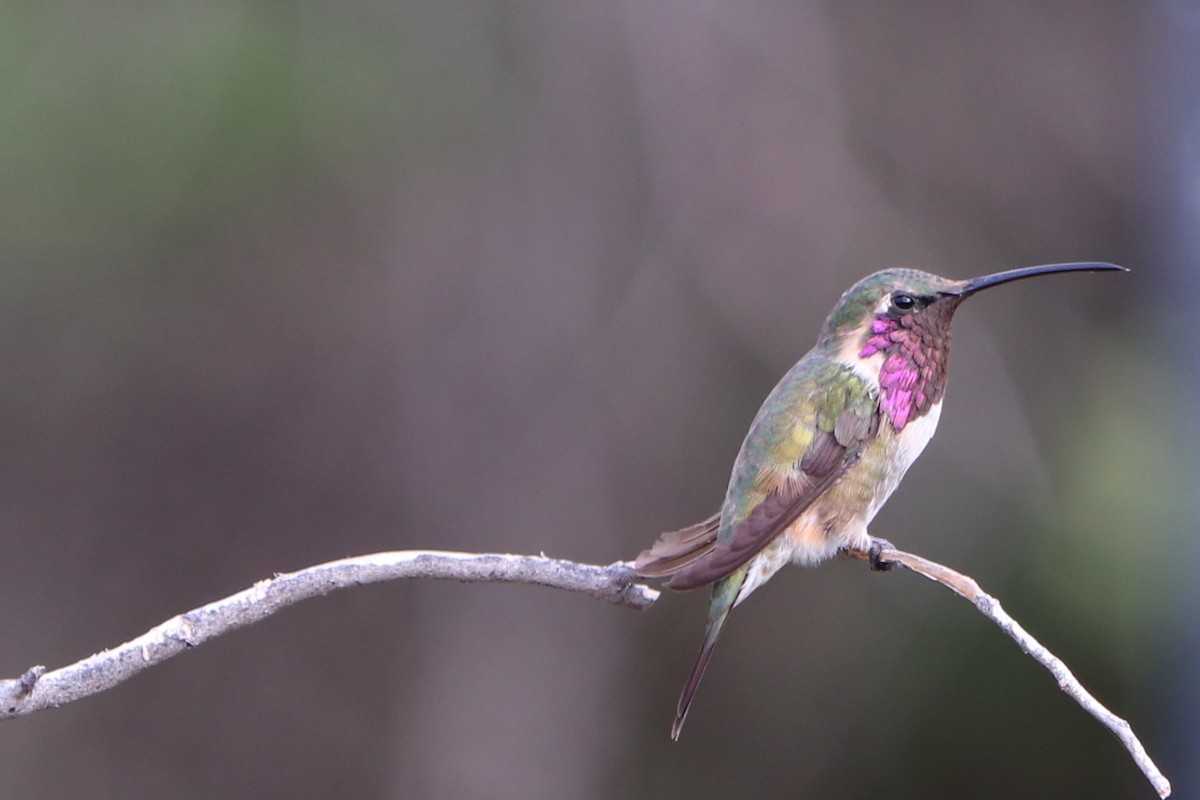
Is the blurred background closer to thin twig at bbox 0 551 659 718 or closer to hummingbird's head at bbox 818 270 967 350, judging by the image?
hummingbird's head at bbox 818 270 967 350

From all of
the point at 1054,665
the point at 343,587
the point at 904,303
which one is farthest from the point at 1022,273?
the point at 343,587

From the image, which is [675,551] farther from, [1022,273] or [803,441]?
[1022,273]

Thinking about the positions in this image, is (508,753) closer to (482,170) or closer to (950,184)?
(482,170)

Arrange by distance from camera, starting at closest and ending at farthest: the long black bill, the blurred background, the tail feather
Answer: the tail feather, the long black bill, the blurred background

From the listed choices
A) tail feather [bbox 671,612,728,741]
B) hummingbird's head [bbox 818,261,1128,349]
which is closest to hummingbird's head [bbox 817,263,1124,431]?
hummingbird's head [bbox 818,261,1128,349]

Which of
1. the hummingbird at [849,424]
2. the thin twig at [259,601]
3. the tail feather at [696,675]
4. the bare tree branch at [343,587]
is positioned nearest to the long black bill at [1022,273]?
the hummingbird at [849,424]

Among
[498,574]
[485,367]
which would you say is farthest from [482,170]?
[498,574]
